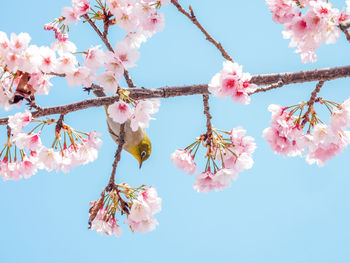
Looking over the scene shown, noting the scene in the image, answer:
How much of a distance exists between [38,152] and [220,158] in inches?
77.0

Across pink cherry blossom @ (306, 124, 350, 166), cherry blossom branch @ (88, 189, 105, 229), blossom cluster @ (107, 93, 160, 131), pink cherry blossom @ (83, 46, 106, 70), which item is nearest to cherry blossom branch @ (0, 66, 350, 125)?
blossom cluster @ (107, 93, 160, 131)

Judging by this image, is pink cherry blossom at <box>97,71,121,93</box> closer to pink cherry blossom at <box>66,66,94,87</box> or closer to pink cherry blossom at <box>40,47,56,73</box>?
pink cherry blossom at <box>66,66,94,87</box>

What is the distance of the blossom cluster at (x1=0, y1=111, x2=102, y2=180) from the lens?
162 inches

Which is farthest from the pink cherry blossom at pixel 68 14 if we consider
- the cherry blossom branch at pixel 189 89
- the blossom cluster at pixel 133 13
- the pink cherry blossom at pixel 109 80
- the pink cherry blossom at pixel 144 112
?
the pink cherry blossom at pixel 144 112

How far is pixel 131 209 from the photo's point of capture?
436 centimetres

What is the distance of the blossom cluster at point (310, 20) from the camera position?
383 centimetres

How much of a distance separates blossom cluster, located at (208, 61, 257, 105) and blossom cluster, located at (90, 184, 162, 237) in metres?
1.31

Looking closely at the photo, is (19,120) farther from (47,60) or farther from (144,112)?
(144,112)

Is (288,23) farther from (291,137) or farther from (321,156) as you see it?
(321,156)

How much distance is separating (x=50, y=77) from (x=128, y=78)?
1201 millimetres

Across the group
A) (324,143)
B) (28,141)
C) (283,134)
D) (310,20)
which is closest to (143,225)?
(28,141)

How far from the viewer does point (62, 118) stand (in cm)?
429

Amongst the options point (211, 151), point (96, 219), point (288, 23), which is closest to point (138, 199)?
point (96, 219)

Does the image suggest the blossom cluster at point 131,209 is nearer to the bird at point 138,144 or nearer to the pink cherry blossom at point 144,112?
the pink cherry blossom at point 144,112
